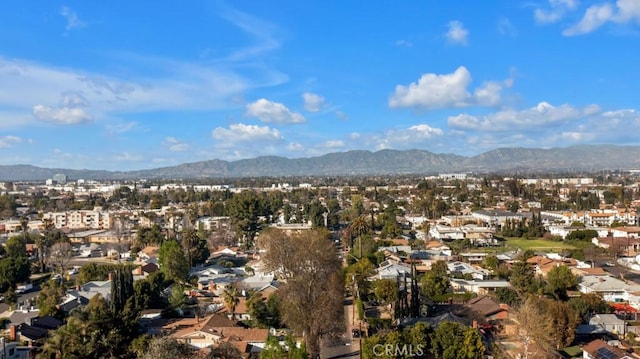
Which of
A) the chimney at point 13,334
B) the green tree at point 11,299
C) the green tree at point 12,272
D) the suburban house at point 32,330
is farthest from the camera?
the green tree at point 12,272

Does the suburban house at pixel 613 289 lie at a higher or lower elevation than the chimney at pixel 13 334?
lower

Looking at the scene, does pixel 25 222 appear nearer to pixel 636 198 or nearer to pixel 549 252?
pixel 549 252

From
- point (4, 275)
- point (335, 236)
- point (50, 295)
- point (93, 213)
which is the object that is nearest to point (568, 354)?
point (50, 295)

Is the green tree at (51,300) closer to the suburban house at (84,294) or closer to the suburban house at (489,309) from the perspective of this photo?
the suburban house at (84,294)

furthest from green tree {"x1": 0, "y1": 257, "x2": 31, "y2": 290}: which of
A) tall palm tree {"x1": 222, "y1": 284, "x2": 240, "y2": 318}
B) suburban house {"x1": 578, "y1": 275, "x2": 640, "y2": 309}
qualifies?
suburban house {"x1": 578, "y1": 275, "x2": 640, "y2": 309}

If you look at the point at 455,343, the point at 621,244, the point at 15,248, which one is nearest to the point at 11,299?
the point at 15,248

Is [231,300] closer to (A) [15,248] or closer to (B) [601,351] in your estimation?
(B) [601,351]

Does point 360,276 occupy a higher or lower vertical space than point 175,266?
lower

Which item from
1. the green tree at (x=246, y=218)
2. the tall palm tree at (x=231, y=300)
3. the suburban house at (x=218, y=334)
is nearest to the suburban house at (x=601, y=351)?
the suburban house at (x=218, y=334)
